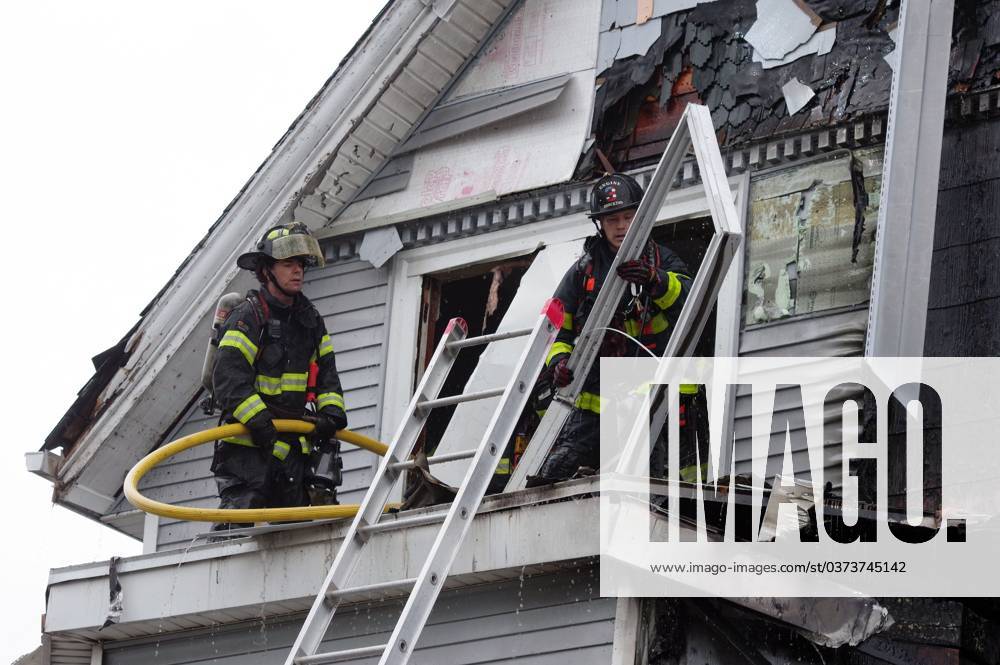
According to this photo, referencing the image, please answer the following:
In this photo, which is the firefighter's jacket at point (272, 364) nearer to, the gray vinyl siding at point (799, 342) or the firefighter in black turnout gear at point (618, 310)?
the firefighter in black turnout gear at point (618, 310)

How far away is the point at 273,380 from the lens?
851cm

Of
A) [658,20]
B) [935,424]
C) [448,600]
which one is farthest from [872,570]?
[658,20]

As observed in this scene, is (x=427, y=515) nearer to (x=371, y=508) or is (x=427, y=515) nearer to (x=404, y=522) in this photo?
(x=404, y=522)

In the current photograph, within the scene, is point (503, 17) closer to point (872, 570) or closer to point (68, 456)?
point (68, 456)

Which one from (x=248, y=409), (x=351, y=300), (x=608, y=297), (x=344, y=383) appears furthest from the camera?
(x=351, y=300)

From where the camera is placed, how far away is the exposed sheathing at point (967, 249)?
8047 millimetres

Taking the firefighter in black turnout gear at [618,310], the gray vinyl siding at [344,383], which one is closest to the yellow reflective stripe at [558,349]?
the firefighter in black turnout gear at [618,310]

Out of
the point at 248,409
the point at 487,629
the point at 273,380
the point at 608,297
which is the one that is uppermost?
the point at 608,297

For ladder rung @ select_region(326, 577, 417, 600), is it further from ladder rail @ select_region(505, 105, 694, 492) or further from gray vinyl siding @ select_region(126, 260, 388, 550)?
gray vinyl siding @ select_region(126, 260, 388, 550)

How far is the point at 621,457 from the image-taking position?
6828 mm

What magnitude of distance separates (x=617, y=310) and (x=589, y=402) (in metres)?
0.48

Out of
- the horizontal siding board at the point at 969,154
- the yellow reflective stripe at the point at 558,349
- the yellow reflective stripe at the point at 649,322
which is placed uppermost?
the horizontal siding board at the point at 969,154

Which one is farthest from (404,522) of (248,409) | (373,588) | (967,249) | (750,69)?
(750,69)

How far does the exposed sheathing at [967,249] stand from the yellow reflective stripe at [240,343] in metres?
3.49
